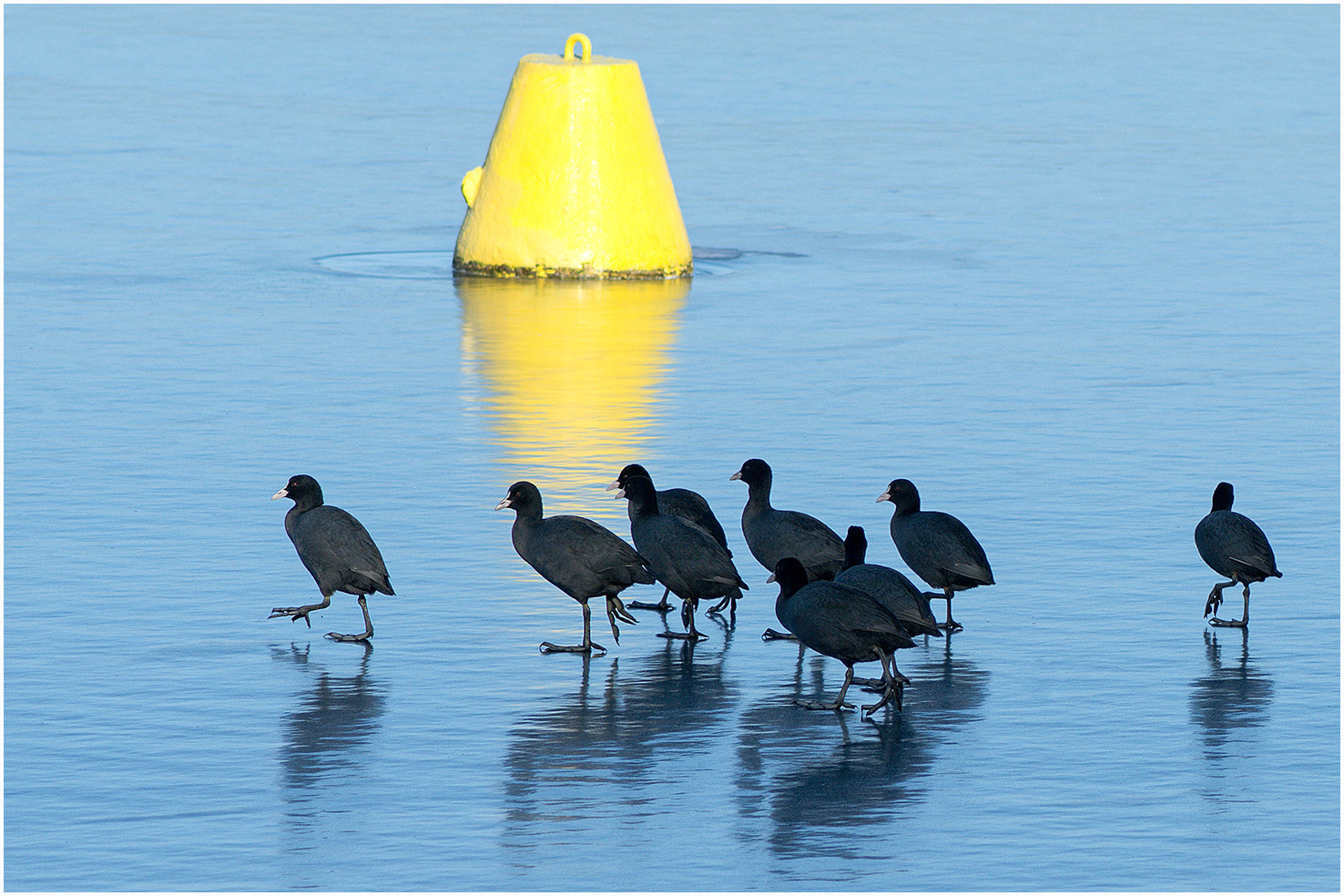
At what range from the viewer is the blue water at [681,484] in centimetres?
918

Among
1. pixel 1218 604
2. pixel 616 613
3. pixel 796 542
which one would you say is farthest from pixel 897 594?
pixel 1218 604

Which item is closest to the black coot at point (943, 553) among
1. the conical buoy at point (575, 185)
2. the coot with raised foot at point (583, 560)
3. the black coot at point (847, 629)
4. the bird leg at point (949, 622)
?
the bird leg at point (949, 622)

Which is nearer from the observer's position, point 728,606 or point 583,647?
point 583,647

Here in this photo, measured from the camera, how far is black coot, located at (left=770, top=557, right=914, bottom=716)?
10695 mm

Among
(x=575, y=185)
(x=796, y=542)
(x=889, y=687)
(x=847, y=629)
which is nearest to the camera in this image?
(x=847, y=629)

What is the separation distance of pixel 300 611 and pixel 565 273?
12.7 meters

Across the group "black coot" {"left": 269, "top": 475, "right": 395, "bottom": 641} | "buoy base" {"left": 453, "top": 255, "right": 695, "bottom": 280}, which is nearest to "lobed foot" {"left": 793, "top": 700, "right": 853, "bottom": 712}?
"black coot" {"left": 269, "top": 475, "right": 395, "bottom": 641}

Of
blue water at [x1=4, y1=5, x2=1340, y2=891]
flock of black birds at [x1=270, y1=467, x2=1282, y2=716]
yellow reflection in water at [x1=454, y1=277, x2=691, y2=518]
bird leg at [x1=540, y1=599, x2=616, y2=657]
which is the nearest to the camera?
blue water at [x1=4, y1=5, x2=1340, y2=891]

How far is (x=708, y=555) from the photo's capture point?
12.0 metres

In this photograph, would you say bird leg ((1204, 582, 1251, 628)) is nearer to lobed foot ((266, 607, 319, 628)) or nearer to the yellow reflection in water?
the yellow reflection in water

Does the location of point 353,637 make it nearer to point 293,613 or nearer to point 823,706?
point 293,613

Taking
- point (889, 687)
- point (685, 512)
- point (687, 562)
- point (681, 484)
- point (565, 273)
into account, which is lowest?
point (889, 687)

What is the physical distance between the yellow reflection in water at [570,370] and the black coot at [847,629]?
3.69m

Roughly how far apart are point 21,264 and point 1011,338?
410 inches
